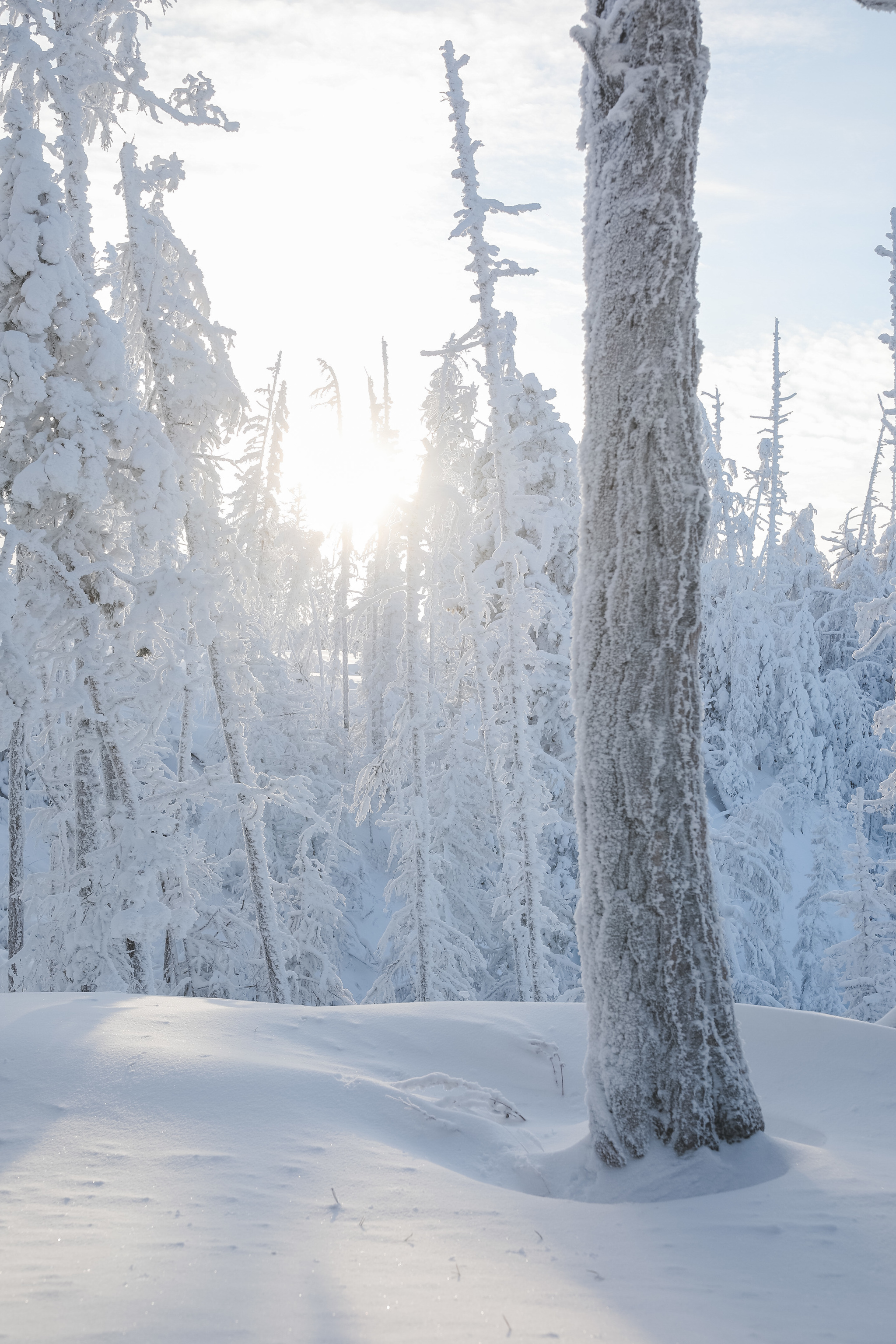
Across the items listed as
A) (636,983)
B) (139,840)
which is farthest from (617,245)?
(139,840)

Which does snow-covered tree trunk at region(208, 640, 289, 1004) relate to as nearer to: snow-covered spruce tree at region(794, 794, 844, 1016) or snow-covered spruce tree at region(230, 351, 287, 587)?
snow-covered spruce tree at region(230, 351, 287, 587)

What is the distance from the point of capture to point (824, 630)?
926 inches

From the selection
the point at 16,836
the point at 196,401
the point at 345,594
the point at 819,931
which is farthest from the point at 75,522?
the point at 819,931

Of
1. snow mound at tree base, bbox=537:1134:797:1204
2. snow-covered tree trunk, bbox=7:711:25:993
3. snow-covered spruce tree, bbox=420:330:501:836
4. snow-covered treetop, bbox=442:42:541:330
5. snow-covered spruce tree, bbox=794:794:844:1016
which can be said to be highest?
snow-covered treetop, bbox=442:42:541:330

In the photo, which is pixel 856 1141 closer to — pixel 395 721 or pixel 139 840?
pixel 139 840

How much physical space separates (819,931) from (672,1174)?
16.7m

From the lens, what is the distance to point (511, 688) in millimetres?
12539

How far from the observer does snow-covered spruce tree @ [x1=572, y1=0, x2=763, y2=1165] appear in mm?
3785

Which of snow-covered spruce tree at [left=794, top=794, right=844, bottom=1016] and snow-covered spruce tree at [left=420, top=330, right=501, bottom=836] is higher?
snow-covered spruce tree at [left=420, top=330, right=501, bottom=836]

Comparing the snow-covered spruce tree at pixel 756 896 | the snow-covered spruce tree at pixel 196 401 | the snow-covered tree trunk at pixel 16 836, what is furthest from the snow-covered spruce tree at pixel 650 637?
the snow-covered spruce tree at pixel 756 896

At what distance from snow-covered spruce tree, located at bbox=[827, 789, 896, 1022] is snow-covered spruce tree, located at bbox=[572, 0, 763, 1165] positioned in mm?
10056

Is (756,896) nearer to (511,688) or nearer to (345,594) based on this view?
(511,688)

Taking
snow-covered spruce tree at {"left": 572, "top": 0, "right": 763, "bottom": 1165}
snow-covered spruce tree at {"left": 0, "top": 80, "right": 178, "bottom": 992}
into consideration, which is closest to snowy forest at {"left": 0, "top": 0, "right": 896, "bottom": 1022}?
snow-covered spruce tree at {"left": 0, "top": 80, "right": 178, "bottom": 992}

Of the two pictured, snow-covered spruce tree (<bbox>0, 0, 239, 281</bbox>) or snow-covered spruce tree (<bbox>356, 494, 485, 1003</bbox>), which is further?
snow-covered spruce tree (<bbox>356, 494, 485, 1003</bbox>)
